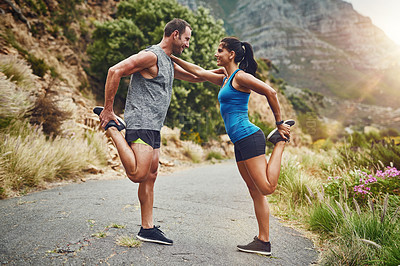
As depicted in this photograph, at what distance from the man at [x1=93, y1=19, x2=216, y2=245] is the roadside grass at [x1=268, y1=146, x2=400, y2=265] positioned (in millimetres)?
1680

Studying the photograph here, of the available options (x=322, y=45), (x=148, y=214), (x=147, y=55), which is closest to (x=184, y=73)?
(x=147, y=55)

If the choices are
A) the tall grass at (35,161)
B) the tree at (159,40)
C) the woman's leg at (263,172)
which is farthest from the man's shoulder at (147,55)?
the tree at (159,40)

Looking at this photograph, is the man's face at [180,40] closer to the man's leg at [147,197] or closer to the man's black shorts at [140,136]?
the man's black shorts at [140,136]

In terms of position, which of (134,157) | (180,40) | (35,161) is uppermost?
(180,40)

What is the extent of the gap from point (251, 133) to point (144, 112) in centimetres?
105

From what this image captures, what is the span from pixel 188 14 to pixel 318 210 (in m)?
12.6

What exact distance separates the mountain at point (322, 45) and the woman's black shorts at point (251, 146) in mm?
66183

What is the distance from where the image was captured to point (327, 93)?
213ft

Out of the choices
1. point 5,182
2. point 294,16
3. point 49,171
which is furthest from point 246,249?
point 294,16

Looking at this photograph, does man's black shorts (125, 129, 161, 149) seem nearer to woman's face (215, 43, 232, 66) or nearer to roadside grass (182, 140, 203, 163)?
woman's face (215, 43, 232, 66)

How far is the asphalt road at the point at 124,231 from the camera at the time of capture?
1.99 m

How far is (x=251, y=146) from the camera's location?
2.33 meters

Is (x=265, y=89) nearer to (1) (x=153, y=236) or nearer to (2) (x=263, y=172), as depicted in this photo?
(2) (x=263, y=172)

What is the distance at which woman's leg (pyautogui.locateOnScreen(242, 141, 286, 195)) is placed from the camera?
2289mm
